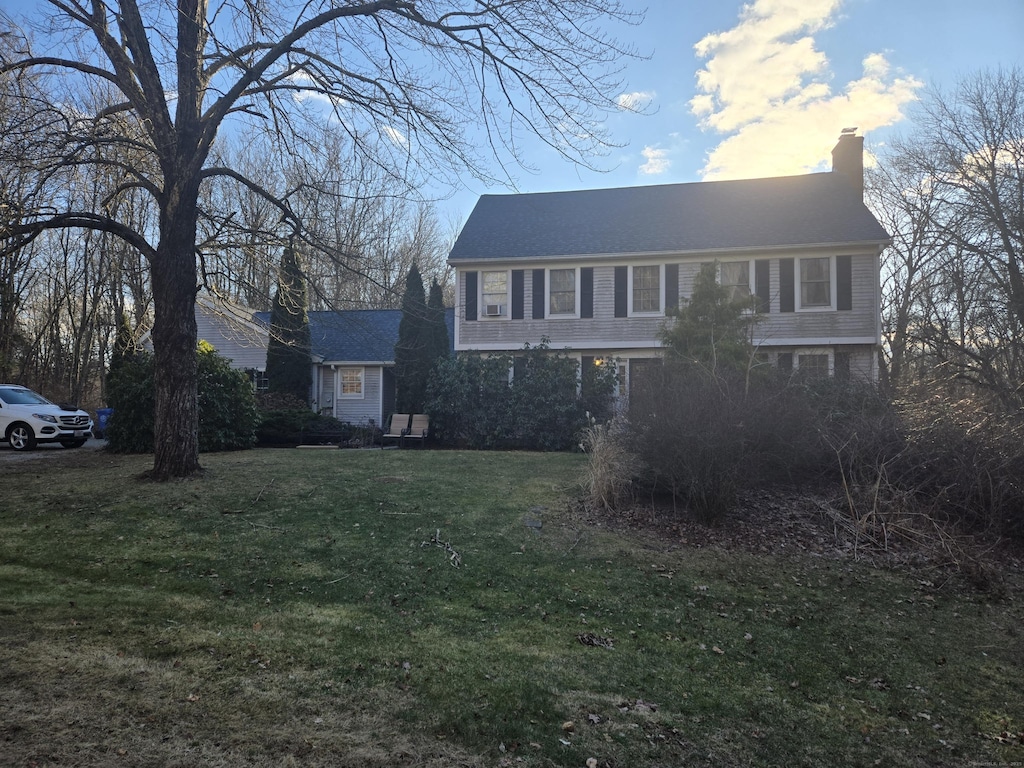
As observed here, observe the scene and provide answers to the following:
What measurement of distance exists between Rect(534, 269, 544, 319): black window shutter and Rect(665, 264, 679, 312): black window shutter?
11.0 ft

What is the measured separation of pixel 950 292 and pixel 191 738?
22696mm

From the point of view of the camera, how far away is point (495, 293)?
18.2 meters

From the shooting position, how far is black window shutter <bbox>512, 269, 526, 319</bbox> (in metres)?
18.0

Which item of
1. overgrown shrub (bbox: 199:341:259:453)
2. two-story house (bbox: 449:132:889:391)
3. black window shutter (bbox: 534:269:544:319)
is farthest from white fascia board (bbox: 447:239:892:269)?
overgrown shrub (bbox: 199:341:259:453)

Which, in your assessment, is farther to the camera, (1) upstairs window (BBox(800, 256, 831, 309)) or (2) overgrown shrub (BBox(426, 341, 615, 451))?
(1) upstairs window (BBox(800, 256, 831, 309))

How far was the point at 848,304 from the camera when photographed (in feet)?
54.4

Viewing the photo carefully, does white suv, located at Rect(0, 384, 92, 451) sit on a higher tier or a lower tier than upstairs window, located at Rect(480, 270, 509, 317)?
lower

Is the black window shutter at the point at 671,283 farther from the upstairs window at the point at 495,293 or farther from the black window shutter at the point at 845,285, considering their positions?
the upstairs window at the point at 495,293

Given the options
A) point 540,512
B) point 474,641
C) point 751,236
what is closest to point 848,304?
point 751,236

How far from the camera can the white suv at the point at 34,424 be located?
14.4m

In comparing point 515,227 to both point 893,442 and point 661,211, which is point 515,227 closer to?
point 661,211

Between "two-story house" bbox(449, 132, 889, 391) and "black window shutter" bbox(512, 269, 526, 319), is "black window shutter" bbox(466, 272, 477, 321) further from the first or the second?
"black window shutter" bbox(512, 269, 526, 319)

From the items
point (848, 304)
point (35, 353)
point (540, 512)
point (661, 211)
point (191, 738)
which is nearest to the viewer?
point (191, 738)

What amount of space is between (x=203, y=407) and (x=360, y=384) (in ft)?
31.8
